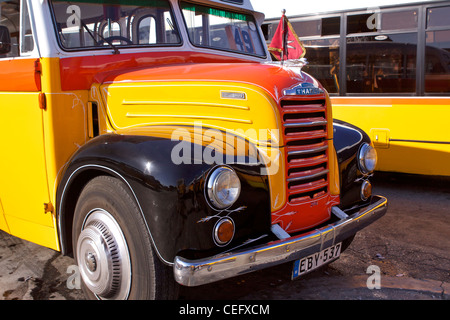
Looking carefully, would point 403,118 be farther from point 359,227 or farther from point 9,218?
point 9,218

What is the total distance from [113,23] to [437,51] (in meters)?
4.45

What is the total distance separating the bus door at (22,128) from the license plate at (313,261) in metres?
1.66

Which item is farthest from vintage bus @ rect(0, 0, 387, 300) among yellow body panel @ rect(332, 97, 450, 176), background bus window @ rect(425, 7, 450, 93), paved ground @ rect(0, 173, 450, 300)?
background bus window @ rect(425, 7, 450, 93)

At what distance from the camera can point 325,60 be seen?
273 inches

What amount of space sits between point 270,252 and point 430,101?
4515 mm

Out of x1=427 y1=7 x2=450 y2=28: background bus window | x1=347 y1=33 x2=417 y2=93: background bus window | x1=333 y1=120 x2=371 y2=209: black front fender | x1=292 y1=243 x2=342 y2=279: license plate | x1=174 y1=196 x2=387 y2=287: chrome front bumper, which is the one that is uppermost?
x1=427 y1=7 x2=450 y2=28: background bus window

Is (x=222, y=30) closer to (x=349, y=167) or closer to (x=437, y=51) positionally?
(x=349, y=167)

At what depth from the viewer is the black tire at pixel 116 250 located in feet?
8.05

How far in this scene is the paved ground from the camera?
Result: 10.5 ft

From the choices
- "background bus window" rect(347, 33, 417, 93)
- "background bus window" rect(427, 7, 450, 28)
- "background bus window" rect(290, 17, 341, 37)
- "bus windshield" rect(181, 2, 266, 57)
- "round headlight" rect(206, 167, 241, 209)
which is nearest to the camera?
"round headlight" rect(206, 167, 241, 209)

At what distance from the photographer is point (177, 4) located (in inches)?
147

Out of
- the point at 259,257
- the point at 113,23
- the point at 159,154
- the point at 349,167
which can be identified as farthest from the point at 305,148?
the point at 113,23

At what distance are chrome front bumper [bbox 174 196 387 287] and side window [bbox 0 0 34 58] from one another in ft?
6.34

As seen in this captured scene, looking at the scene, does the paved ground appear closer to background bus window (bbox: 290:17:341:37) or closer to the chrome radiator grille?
the chrome radiator grille
